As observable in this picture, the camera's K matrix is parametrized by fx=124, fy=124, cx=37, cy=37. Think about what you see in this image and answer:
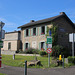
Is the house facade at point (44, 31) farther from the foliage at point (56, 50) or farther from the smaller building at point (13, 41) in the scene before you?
the foliage at point (56, 50)

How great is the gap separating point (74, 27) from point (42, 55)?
9.66 m

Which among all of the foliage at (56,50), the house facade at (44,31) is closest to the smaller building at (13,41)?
the house facade at (44,31)

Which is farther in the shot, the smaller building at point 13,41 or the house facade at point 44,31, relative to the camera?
the smaller building at point 13,41

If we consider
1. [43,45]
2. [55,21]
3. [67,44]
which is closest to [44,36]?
[43,45]

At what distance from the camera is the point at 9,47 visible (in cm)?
2905

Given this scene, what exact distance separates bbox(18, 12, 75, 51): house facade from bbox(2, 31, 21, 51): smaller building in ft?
6.38

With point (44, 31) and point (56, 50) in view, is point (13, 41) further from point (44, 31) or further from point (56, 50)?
point (56, 50)

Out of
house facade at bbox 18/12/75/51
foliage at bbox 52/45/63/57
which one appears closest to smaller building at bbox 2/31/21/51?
house facade at bbox 18/12/75/51

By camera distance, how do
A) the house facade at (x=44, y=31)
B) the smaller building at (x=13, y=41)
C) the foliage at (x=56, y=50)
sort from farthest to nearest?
the smaller building at (x=13, y=41), the house facade at (x=44, y=31), the foliage at (x=56, y=50)

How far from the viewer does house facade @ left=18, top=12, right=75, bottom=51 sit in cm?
2194

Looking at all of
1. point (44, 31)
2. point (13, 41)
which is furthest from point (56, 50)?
point (13, 41)

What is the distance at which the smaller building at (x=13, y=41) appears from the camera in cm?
2719

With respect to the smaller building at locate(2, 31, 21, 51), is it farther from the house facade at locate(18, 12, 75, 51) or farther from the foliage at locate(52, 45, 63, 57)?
the foliage at locate(52, 45, 63, 57)

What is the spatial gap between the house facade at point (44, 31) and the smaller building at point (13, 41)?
194 centimetres
